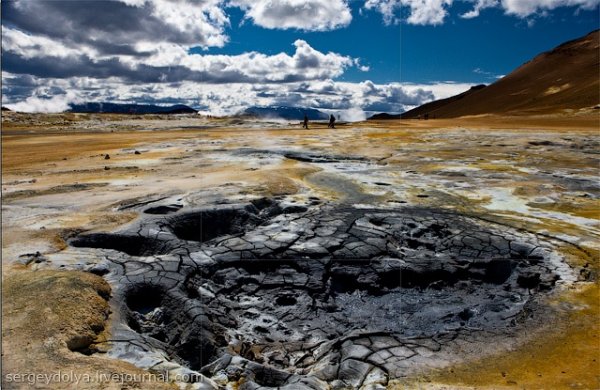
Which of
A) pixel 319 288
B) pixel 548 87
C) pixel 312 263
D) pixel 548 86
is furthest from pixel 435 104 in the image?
pixel 319 288

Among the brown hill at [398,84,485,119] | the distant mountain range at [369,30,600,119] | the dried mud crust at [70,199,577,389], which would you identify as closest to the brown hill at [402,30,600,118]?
the distant mountain range at [369,30,600,119]

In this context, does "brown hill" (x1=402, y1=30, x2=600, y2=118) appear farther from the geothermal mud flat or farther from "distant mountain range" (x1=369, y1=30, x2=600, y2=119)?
the geothermal mud flat

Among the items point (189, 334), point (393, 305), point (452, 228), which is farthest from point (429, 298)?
point (189, 334)

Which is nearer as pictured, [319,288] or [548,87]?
[319,288]

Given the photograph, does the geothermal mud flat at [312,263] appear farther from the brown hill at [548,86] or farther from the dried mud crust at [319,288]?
the brown hill at [548,86]

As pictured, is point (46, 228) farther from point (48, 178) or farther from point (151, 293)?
point (48, 178)

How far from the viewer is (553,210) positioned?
8898 mm

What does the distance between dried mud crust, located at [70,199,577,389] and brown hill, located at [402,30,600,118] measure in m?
50.8

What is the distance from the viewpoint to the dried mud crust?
14.4 ft

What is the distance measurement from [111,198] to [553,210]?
30.1ft

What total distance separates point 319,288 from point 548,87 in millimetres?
71822

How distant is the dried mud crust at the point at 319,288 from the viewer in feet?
14.4

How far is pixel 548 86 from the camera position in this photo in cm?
6638

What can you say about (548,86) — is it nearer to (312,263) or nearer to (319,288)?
(312,263)
